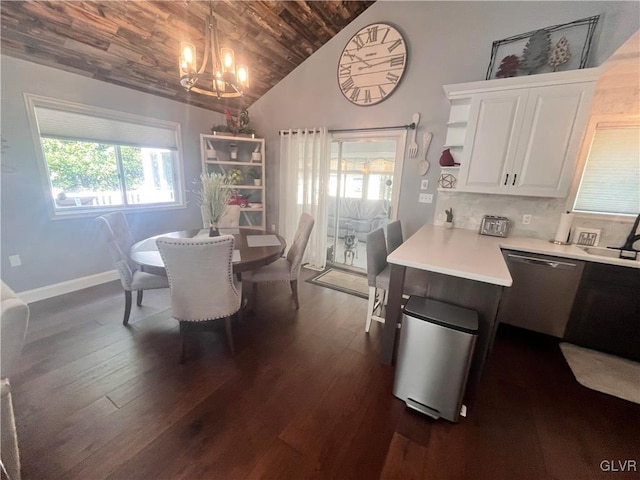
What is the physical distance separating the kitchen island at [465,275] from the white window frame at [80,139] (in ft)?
11.5

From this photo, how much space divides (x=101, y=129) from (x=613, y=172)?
5293mm

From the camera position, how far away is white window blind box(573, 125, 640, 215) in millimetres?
2082

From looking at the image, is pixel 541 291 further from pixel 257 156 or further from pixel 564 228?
pixel 257 156

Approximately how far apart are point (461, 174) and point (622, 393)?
201 centimetres

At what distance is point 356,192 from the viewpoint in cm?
408

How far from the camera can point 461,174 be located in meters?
2.45

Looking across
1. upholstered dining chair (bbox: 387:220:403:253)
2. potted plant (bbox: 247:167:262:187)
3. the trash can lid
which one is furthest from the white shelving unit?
the trash can lid

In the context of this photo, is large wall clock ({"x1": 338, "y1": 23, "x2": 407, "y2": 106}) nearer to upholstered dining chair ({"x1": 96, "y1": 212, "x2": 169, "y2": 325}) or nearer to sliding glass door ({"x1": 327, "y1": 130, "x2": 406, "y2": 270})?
sliding glass door ({"x1": 327, "y1": 130, "x2": 406, "y2": 270})

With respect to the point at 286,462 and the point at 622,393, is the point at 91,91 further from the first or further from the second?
the point at 622,393

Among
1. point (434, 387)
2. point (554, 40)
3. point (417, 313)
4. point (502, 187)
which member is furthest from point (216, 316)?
point (554, 40)

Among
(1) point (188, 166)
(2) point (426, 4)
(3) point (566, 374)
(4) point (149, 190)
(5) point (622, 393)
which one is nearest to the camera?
(5) point (622, 393)

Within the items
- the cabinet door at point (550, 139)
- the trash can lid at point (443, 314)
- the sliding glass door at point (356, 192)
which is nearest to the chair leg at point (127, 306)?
the trash can lid at point (443, 314)

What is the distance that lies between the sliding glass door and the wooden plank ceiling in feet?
4.24

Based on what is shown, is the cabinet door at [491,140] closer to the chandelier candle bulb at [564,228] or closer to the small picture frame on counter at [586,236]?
the chandelier candle bulb at [564,228]
